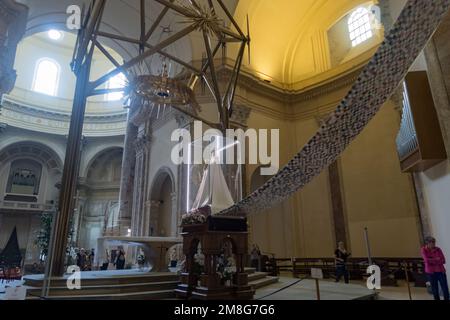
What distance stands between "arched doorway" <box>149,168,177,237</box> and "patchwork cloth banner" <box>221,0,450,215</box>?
9.02 metres

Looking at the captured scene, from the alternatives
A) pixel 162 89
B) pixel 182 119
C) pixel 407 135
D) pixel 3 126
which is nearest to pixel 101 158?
pixel 3 126

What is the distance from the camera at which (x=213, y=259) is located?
429 centimetres

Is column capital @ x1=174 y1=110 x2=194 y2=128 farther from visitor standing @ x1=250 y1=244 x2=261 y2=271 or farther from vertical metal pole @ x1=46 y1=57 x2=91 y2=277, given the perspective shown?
vertical metal pole @ x1=46 y1=57 x2=91 y2=277

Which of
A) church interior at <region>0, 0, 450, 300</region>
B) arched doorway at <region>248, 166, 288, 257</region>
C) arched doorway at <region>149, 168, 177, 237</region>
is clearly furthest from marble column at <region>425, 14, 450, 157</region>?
arched doorway at <region>149, 168, 177, 237</region>

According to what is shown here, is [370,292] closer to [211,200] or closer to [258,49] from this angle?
[211,200]

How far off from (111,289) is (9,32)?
22.1 feet

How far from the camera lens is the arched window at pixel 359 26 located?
1153 centimetres

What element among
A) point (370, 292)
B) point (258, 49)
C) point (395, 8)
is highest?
point (258, 49)

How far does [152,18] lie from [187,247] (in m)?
10.0

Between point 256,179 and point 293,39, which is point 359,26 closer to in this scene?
point 293,39

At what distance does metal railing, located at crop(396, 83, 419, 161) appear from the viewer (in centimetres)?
480

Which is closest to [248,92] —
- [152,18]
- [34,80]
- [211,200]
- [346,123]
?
[152,18]

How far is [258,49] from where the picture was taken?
40.0 ft

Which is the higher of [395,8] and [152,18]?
[152,18]
